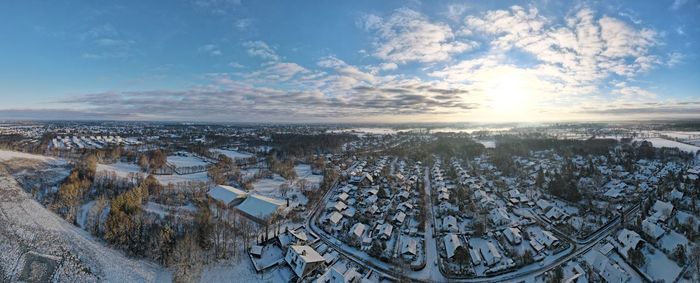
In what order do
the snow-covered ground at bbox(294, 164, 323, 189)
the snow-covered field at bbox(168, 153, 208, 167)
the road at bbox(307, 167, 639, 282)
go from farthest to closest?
the snow-covered field at bbox(168, 153, 208, 167) < the snow-covered ground at bbox(294, 164, 323, 189) < the road at bbox(307, 167, 639, 282)

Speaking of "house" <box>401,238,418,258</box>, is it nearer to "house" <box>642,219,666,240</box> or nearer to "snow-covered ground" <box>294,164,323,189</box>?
"house" <box>642,219,666,240</box>

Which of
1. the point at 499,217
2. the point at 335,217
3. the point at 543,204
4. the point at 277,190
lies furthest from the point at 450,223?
the point at 277,190

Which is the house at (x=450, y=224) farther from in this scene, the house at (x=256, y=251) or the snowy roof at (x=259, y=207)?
the snowy roof at (x=259, y=207)

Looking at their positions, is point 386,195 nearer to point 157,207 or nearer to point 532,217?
point 532,217

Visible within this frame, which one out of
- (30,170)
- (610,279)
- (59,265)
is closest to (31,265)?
(59,265)

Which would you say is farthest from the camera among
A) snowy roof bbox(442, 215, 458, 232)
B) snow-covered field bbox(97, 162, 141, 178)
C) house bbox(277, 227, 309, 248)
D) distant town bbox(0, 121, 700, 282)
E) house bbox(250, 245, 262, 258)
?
snow-covered field bbox(97, 162, 141, 178)

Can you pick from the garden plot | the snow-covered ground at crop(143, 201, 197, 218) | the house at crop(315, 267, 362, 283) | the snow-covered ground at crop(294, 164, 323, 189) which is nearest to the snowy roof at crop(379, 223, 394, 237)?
the house at crop(315, 267, 362, 283)

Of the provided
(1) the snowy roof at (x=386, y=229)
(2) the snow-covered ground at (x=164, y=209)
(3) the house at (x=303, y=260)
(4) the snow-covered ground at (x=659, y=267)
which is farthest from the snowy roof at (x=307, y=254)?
Result: (4) the snow-covered ground at (x=659, y=267)
